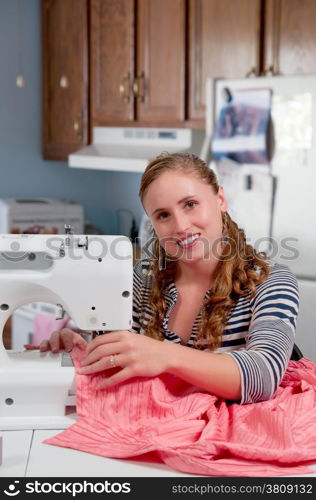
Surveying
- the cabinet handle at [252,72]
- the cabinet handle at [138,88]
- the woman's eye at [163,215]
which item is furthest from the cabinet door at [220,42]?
the woman's eye at [163,215]

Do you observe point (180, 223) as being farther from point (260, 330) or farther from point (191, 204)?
point (260, 330)

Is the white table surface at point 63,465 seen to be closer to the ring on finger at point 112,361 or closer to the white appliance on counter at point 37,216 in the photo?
the ring on finger at point 112,361

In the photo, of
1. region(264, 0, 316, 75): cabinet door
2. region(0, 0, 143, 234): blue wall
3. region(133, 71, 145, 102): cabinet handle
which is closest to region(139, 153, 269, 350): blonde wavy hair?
region(264, 0, 316, 75): cabinet door

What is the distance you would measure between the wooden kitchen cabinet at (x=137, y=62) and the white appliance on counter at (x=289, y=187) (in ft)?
1.76

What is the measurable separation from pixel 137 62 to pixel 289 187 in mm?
1189

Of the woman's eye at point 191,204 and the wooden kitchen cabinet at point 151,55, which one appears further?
the wooden kitchen cabinet at point 151,55

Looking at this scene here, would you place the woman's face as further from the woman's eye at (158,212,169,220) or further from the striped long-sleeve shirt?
the striped long-sleeve shirt

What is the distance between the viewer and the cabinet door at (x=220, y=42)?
2.79 m

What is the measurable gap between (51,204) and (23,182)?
406mm

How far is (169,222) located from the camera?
56.3 inches

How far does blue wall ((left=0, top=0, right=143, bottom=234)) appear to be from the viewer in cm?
410

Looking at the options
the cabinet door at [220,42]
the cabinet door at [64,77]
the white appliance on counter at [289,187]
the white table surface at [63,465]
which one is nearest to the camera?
the white table surface at [63,465]

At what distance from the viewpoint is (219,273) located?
149cm

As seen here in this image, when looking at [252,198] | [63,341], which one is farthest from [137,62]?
[63,341]
